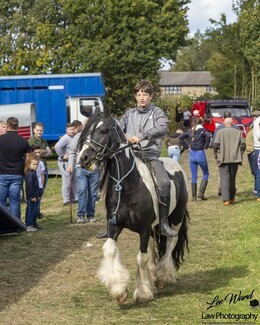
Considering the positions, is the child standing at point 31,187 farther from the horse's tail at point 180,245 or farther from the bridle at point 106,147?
the bridle at point 106,147

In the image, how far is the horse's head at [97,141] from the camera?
731 cm

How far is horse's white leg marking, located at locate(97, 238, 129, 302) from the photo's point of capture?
738 cm

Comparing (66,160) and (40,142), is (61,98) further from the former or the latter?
(40,142)

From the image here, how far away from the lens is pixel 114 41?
1729 inches

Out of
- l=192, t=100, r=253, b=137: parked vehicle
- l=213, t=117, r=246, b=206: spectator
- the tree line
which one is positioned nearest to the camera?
l=213, t=117, r=246, b=206: spectator

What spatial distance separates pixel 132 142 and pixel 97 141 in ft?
1.50

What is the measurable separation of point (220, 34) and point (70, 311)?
43824 mm

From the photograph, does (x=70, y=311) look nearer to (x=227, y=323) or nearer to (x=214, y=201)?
(x=227, y=323)

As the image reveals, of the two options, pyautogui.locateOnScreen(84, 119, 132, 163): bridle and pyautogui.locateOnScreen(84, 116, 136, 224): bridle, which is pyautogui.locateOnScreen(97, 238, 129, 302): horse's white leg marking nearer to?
pyautogui.locateOnScreen(84, 116, 136, 224): bridle

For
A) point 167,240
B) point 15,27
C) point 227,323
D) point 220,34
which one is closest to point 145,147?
point 167,240

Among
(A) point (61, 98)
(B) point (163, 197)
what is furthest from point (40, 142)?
(A) point (61, 98)

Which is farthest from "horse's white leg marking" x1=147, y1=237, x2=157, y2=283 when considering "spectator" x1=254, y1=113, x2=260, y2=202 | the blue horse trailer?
the blue horse trailer
